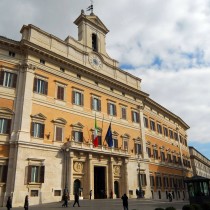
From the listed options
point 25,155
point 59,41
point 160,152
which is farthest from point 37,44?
point 160,152

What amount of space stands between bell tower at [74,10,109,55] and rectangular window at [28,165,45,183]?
16435mm

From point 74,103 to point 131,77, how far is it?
13089 millimetres

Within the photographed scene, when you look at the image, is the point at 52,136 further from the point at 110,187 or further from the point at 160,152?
the point at 160,152

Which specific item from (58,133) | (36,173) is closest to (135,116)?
(58,133)

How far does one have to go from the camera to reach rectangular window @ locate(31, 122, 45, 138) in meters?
24.3

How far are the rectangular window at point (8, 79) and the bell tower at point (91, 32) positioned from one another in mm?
11197

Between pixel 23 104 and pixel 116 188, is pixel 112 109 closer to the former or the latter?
pixel 116 188

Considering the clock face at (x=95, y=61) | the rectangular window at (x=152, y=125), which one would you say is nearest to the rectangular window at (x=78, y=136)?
the clock face at (x=95, y=61)

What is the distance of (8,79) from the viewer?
2462 cm

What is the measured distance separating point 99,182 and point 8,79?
15.1 m

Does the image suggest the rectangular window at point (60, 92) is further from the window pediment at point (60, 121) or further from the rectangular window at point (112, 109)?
the rectangular window at point (112, 109)

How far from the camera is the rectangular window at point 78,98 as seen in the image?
95.7ft

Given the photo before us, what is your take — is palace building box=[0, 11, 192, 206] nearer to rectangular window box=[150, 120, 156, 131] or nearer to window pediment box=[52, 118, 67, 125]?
window pediment box=[52, 118, 67, 125]

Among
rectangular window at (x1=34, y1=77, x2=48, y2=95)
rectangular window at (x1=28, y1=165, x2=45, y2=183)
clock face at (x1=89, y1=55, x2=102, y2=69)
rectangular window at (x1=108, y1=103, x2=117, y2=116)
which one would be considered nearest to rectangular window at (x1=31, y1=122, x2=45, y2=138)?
rectangular window at (x1=28, y1=165, x2=45, y2=183)
